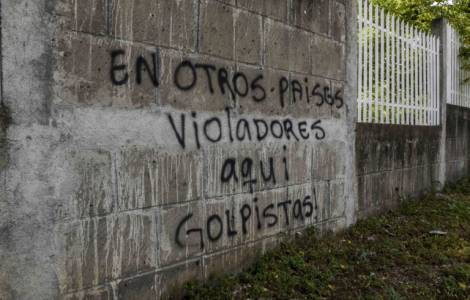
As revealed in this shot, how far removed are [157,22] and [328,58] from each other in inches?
82.3

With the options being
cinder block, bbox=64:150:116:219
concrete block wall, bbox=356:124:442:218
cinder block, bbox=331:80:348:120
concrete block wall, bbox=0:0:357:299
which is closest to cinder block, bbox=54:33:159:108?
concrete block wall, bbox=0:0:357:299

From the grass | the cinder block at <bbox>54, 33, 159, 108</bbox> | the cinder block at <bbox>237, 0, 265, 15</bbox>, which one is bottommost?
the grass

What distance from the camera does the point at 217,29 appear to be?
3156 mm

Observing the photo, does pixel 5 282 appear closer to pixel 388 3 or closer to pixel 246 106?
pixel 246 106

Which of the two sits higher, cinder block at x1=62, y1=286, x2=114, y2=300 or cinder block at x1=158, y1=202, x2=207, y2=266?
cinder block at x1=158, y1=202, x2=207, y2=266

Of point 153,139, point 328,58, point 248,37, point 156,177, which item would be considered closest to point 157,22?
point 153,139

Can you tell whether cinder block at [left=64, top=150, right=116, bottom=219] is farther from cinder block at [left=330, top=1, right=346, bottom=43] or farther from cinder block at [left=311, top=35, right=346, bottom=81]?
cinder block at [left=330, top=1, right=346, bottom=43]

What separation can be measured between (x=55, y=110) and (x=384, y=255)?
3116 mm

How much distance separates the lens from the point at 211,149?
3135mm

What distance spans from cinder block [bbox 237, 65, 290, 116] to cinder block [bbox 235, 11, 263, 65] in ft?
0.26

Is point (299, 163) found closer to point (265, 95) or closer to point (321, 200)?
point (321, 200)

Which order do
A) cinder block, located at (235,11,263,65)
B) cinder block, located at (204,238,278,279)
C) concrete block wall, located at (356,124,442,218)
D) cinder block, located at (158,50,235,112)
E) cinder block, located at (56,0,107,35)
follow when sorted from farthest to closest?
concrete block wall, located at (356,124,442,218)
cinder block, located at (235,11,263,65)
cinder block, located at (204,238,278,279)
cinder block, located at (158,50,235,112)
cinder block, located at (56,0,107,35)

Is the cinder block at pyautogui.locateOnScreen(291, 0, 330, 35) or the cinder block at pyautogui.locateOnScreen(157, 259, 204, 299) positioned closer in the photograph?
the cinder block at pyautogui.locateOnScreen(157, 259, 204, 299)

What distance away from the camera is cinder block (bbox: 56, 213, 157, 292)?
2.34 meters
